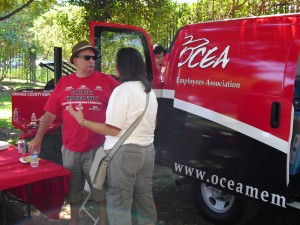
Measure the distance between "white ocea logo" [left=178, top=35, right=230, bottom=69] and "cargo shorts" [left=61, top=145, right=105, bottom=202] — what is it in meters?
1.35

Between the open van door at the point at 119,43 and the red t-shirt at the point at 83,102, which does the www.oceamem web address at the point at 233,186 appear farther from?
the open van door at the point at 119,43

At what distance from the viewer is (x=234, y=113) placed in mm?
3455

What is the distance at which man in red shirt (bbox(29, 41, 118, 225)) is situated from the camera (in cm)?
335

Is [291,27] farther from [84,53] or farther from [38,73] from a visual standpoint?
[38,73]

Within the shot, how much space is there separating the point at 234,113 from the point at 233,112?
2 centimetres

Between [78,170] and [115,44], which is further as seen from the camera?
[115,44]

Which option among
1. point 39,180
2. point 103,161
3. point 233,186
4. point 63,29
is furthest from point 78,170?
point 63,29

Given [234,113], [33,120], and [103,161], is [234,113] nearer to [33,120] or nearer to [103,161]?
[103,161]

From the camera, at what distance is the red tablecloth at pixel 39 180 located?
2.91m

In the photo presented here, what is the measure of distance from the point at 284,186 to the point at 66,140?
1.89 m

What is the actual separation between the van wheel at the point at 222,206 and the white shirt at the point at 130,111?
1378 mm

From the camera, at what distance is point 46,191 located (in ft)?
11.3

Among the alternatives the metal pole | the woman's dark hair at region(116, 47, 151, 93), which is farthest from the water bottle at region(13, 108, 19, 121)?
the woman's dark hair at region(116, 47, 151, 93)

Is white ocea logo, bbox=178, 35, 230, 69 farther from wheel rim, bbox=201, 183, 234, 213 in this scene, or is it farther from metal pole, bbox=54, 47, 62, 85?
metal pole, bbox=54, 47, 62, 85
